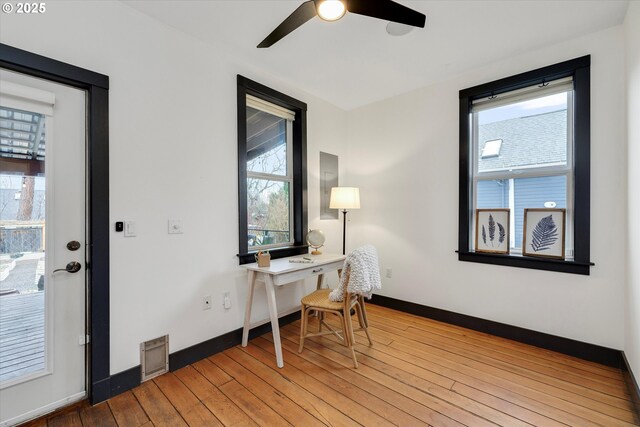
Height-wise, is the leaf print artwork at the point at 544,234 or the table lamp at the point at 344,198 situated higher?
the table lamp at the point at 344,198

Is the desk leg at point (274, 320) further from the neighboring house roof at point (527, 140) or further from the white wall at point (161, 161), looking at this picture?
the neighboring house roof at point (527, 140)

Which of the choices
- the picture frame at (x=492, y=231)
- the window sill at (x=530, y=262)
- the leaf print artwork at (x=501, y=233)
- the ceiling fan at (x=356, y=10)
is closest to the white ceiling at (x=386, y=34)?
the ceiling fan at (x=356, y=10)

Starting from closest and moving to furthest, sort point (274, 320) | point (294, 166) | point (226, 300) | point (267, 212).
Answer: point (274, 320) → point (226, 300) → point (267, 212) → point (294, 166)

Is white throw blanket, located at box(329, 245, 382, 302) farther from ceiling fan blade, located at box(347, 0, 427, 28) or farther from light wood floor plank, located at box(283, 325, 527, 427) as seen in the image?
ceiling fan blade, located at box(347, 0, 427, 28)

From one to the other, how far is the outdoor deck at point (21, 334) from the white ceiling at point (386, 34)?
2075 millimetres

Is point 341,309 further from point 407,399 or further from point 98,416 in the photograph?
point 98,416

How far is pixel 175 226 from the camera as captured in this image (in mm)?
2219

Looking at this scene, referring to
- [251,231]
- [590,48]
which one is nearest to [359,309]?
[251,231]

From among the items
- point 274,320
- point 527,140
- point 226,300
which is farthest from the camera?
point 527,140

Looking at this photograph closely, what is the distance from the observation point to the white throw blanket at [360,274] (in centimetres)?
218

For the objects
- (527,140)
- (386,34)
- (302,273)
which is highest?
(386,34)

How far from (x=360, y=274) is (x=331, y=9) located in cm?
174

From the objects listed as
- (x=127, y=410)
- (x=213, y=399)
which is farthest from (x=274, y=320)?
(x=127, y=410)

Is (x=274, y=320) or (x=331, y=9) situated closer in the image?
(x=331, y=9)
